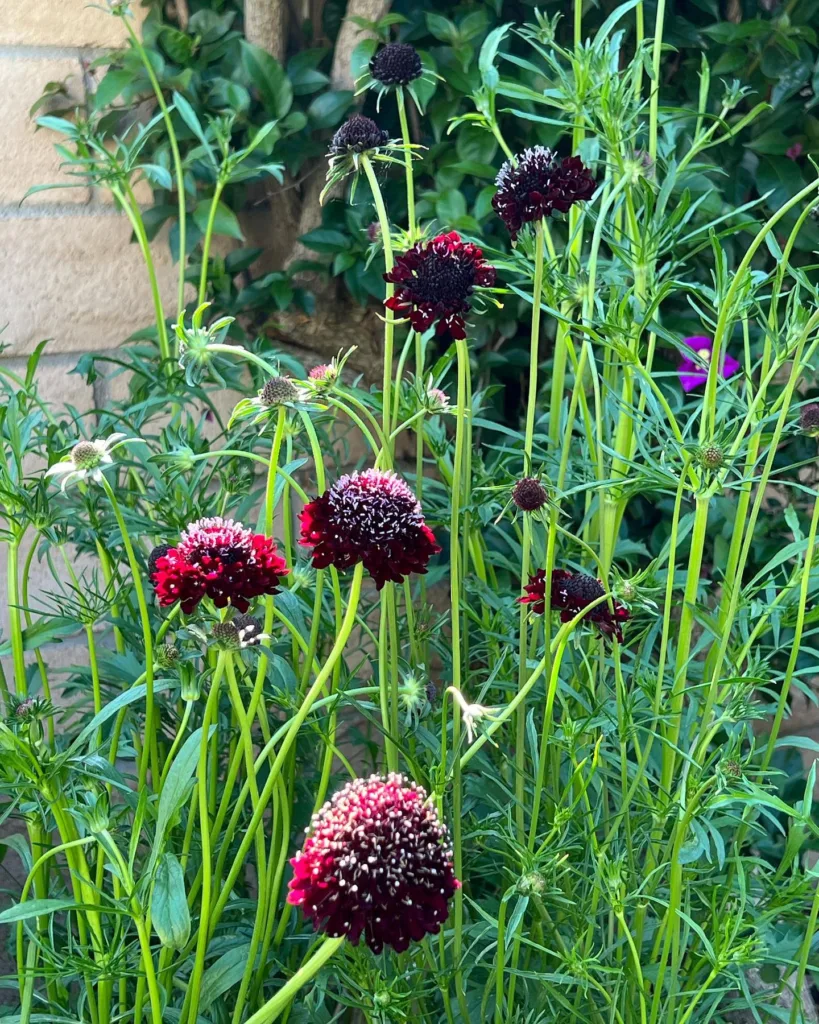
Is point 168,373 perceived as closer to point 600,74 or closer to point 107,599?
point 107,599

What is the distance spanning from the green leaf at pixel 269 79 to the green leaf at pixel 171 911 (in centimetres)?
105

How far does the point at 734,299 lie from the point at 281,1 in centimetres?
94

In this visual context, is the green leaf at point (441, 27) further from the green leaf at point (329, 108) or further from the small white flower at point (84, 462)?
the small white flower at point (84, 462)

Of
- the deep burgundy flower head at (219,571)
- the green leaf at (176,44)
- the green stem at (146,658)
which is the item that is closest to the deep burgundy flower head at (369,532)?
the deep burgundy flower head at (219,571)

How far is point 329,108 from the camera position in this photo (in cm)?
138

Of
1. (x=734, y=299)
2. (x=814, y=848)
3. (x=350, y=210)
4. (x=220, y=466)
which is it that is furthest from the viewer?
A: (x=350, y=210)

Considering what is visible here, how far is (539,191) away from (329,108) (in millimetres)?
756

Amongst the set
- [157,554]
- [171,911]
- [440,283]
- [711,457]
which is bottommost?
[171,911]

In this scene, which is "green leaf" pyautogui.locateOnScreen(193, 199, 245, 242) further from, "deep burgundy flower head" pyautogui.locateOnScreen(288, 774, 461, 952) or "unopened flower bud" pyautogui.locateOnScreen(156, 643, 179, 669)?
"deep burgundy flower head" pyautogui.locateOnScreen(288, 774, 461, 952)

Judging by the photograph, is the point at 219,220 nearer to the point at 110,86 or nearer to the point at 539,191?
the point at 110,86

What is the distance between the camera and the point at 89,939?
2.69ft

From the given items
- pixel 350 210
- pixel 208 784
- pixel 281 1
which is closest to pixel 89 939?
pixel 208 784

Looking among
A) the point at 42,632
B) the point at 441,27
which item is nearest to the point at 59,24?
the point at 441,27

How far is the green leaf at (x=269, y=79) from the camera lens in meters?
1.36
